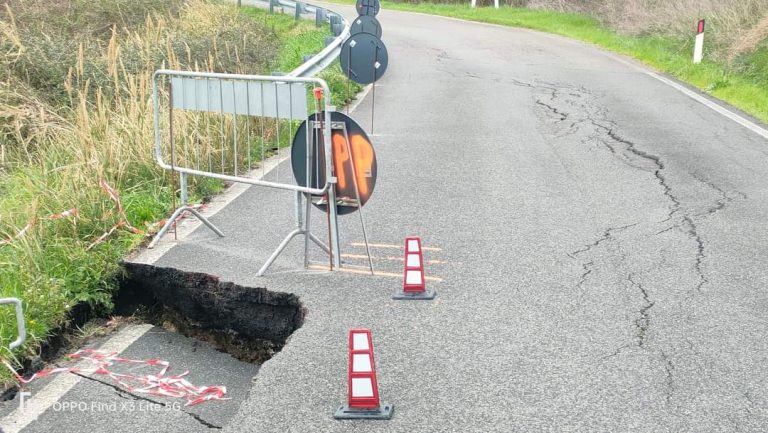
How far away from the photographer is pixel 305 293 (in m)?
6.17

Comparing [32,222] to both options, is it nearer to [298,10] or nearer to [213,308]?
[213,308]

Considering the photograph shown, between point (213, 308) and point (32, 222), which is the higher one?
point (32, 222)

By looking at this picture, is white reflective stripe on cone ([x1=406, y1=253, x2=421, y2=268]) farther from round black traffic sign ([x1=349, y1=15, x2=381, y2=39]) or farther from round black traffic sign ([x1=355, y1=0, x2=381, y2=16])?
round black traffic sign ([x1=355, y1=0, x2=381, y2=16])

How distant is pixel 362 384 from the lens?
14.8 ft

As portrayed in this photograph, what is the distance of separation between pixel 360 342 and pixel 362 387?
22 cm

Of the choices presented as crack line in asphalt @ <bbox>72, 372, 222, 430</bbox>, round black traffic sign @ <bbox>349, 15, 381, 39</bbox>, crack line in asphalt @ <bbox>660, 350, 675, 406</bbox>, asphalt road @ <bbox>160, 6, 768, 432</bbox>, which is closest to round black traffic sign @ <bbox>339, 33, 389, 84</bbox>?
round black traffic sign @ <bbox>349, 15, 381, 39</bbox>

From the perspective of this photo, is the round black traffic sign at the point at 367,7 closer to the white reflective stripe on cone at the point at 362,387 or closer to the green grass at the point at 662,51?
the green grass at the point at 662,51

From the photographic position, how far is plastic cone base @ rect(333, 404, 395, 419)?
4449mm

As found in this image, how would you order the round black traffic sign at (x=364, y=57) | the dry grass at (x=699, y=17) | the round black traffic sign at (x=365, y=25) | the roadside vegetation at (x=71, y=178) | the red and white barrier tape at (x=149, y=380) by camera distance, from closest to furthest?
the red and white barrier tape at (x=149, y=380) → the roadside vegetation at (x=71, y=178) → the round black traffic sign at (x=364, y=57) → the round black traffic sign at (x=365, y=25) → the dry grass at (x=699, y=17)

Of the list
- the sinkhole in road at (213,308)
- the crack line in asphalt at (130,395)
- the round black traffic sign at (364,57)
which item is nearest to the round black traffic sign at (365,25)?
the round black traffic sign at (364,57)

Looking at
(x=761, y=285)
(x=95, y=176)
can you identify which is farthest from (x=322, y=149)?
(x=761, y=285)

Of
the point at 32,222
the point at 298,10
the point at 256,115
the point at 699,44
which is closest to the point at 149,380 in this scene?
the point at 32,222

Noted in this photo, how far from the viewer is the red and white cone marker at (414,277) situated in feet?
20.1

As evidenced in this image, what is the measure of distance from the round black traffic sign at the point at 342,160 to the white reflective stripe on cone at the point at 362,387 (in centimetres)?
229
